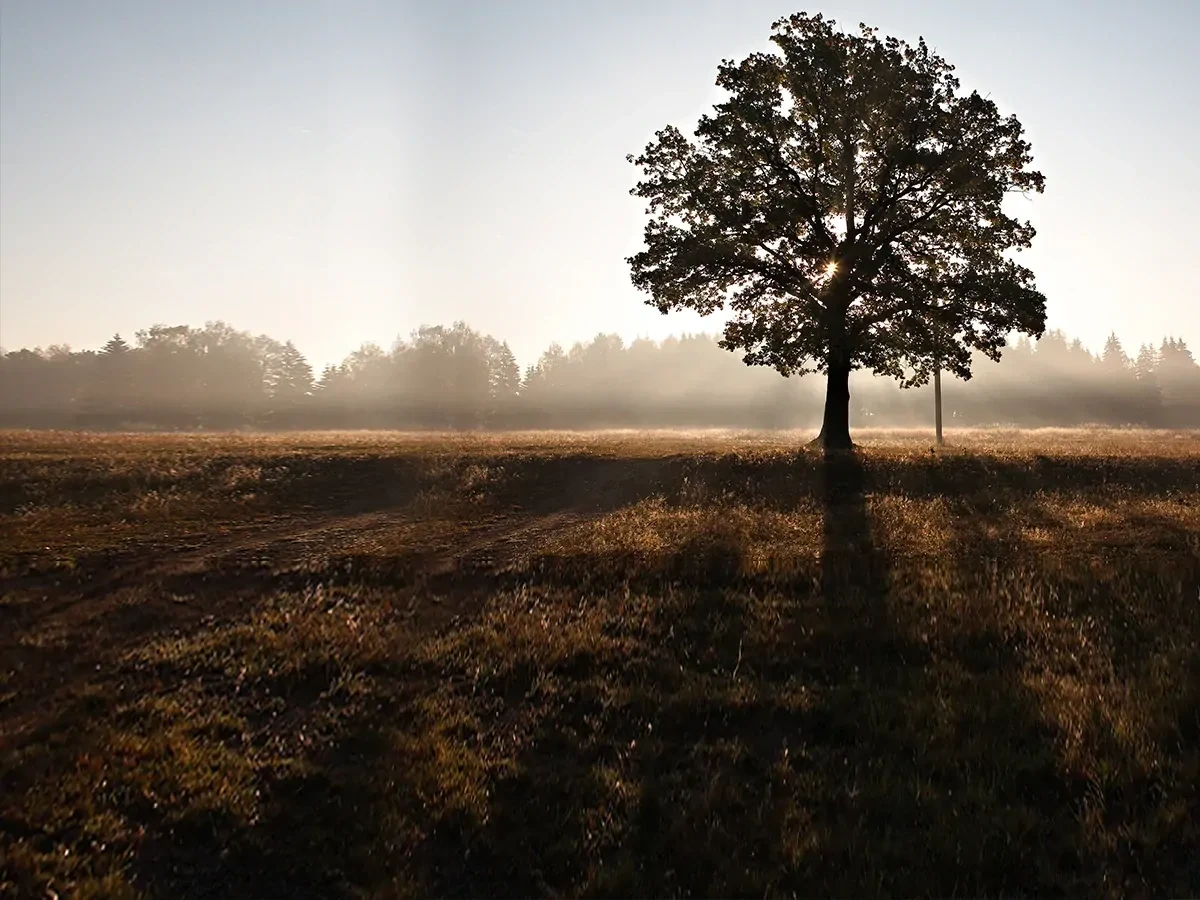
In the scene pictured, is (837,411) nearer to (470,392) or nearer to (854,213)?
(854,213)

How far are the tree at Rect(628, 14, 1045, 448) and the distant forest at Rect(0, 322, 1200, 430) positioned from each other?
67.3 m

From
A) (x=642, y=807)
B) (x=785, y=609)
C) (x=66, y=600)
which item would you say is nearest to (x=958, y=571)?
(x=785, y=609)

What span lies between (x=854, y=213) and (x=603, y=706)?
23.8m

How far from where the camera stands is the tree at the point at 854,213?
24.6 meters

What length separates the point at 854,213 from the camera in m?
26.5

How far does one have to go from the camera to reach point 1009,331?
2478 cm

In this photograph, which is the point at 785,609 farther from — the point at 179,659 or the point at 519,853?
the point at 179,659

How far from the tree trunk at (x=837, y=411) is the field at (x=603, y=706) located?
1138cm

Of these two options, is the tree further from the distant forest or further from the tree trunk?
the distant forest

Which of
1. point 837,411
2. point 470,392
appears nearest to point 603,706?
point 837,411

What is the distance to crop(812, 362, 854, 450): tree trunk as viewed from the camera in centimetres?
2697

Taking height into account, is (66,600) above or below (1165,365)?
below

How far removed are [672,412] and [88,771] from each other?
110m

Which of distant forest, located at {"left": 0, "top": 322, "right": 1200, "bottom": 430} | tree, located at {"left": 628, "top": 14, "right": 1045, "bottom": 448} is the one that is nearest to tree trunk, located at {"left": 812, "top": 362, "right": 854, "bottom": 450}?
tree, located at {"left": 628, "top": 14, "right": 1045, "bottom": 448}
